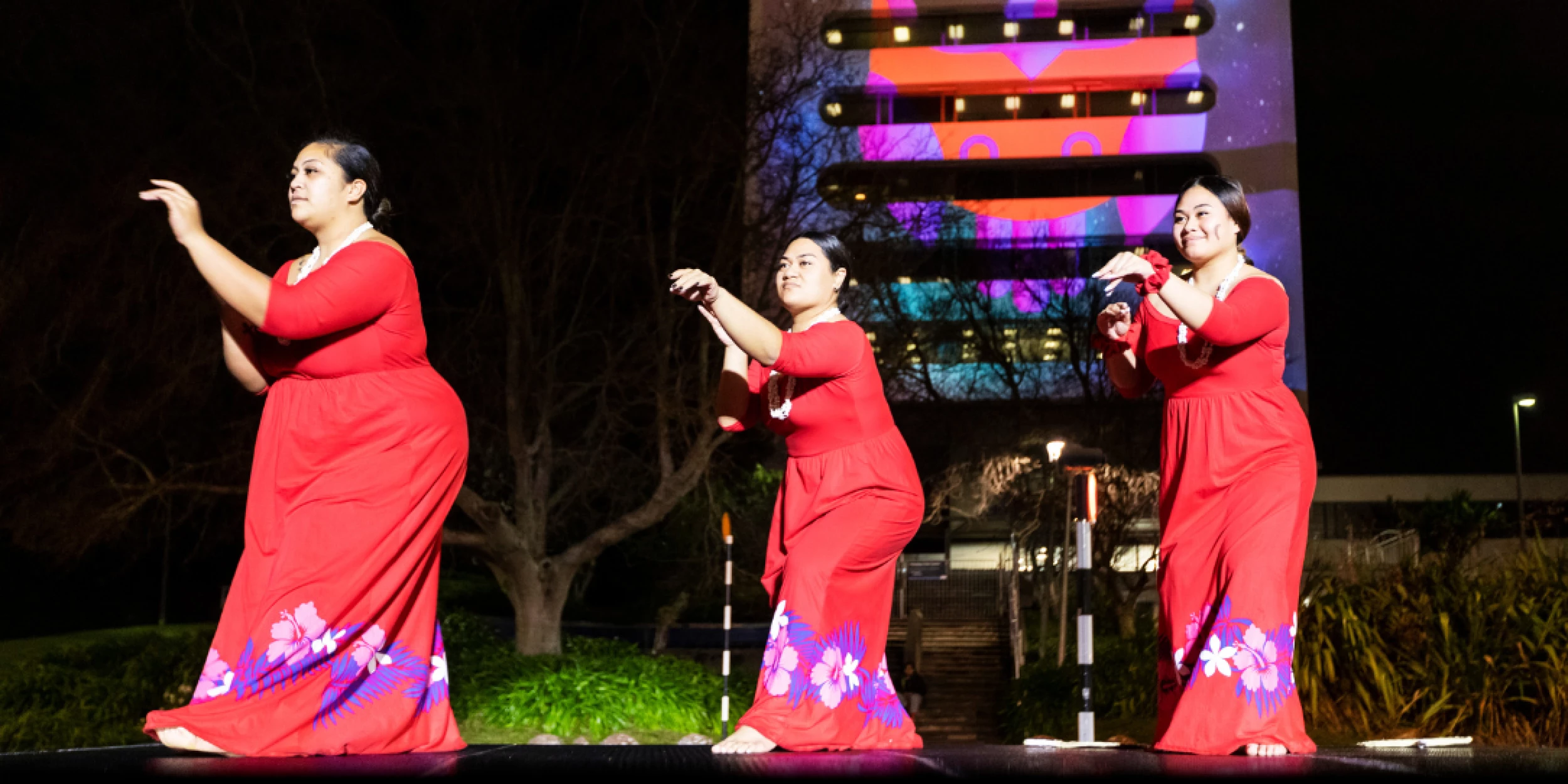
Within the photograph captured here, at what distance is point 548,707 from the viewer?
12258 millimetres

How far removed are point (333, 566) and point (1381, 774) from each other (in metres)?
2.37

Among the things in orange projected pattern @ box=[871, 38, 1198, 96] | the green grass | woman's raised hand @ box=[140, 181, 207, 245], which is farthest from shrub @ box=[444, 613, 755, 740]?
orange projected pattern @ box=[871, 38, 1198, 96]

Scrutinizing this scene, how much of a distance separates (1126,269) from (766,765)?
4.92 feet

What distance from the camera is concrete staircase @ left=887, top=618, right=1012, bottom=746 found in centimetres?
2133

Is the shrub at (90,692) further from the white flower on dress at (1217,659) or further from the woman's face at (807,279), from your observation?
the white flower on dress at (1217,659)

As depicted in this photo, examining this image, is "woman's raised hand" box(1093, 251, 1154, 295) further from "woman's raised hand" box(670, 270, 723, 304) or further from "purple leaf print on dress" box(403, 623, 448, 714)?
"purple leaf print on dress" box(403, 623, 448, 714)

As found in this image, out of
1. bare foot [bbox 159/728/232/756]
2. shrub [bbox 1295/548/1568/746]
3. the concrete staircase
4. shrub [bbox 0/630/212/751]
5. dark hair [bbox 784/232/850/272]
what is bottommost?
the concrete staircase

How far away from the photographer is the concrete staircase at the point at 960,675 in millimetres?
21328

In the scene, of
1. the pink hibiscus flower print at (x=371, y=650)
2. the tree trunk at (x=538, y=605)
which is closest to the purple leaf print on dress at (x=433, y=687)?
the pink hibiscus flower print at (x=371, y=650)

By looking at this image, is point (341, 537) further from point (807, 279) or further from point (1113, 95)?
point (1113, 95)

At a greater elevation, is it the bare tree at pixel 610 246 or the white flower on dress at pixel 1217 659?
the bare tree at pixel 610 246

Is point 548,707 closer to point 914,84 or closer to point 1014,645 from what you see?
point 1014,645

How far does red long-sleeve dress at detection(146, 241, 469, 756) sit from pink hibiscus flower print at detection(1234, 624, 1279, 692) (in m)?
2.06

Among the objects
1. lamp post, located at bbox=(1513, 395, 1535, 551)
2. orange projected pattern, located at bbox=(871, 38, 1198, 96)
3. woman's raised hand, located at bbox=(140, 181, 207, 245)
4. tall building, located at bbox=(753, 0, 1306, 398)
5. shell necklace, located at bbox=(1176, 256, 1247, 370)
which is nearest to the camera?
woman's raised hand, located at bbox=(140, 181, 207, 245)
